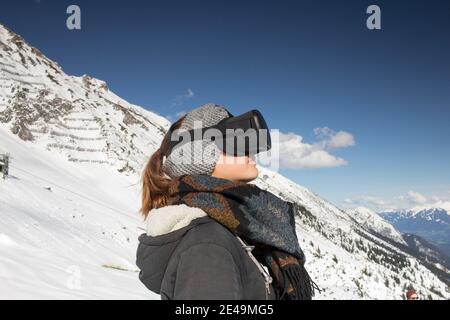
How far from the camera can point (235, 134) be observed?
254 centimetres

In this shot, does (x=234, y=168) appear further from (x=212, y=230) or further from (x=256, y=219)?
(x=212, y=230)

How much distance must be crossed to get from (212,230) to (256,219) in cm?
40

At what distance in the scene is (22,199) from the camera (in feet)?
58.7

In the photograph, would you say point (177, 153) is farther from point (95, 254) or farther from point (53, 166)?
point (53, 166)

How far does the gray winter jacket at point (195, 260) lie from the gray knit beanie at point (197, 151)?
1.30 feet

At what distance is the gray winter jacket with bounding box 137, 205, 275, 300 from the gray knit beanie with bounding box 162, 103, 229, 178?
15.6 inches

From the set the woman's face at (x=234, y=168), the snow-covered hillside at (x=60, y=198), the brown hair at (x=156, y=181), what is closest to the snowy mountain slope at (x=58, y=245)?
the snow-covered hillside at (x=60, y=198)

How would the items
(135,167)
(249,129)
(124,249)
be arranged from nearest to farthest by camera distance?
(249,129)
(124,249)
(135,167)

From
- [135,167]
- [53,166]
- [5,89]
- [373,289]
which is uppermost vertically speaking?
[5,89]

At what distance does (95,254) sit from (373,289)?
8109 cm

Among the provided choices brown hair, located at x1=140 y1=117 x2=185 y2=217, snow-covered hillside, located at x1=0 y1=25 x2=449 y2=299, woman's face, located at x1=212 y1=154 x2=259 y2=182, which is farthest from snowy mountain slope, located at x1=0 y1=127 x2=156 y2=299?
woman's face, located at x1=212 y1=154 x2=259 y2=182

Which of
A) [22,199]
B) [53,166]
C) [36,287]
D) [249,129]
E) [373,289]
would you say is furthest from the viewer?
[373,289]

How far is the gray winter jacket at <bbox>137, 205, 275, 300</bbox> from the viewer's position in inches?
73.5

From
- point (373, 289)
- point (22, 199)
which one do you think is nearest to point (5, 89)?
point (22, 199)
